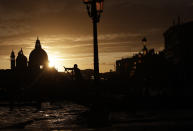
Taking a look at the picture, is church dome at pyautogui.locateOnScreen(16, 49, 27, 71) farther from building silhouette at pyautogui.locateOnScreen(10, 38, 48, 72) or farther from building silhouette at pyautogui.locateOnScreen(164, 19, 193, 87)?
building silhouette at pyautogui.locateOnScreen(164, 19, 193, 87)

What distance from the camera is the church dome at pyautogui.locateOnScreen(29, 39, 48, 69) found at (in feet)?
464

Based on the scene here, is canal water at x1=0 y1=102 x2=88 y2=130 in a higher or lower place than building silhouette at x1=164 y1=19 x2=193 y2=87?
lower

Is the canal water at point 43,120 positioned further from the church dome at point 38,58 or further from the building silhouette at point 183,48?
the church dome at point 38,58

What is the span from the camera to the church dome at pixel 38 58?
464 feet

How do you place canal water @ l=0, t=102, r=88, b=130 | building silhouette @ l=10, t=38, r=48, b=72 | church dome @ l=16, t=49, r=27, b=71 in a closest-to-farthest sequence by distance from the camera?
canal water @ l=0, t=102, r=88, b=130 → building silhouette @ l=10, t=38, r=48, b=72 → church dome @ l=16, t=49, r=27, b=71

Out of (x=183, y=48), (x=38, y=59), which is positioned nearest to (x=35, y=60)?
(x=38, y=59)

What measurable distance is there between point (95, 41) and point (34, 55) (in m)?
137

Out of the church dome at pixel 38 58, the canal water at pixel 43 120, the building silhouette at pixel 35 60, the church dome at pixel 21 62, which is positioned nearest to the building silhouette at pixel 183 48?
the canal water at pixel 43 120

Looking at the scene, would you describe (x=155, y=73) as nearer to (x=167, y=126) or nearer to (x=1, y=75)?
(x=167, y=126)

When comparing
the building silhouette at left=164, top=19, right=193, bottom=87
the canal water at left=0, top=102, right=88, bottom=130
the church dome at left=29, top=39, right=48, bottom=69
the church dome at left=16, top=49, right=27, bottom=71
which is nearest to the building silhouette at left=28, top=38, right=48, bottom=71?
the church dome at left=29, top=39, right=48, bottom=69

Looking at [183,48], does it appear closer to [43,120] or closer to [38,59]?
[43,120]

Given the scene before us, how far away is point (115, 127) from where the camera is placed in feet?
33.8

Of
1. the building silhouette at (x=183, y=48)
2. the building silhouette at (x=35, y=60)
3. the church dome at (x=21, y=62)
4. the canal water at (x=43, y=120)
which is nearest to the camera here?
the canal water at (x=43, y=120)

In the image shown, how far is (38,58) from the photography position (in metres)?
145
